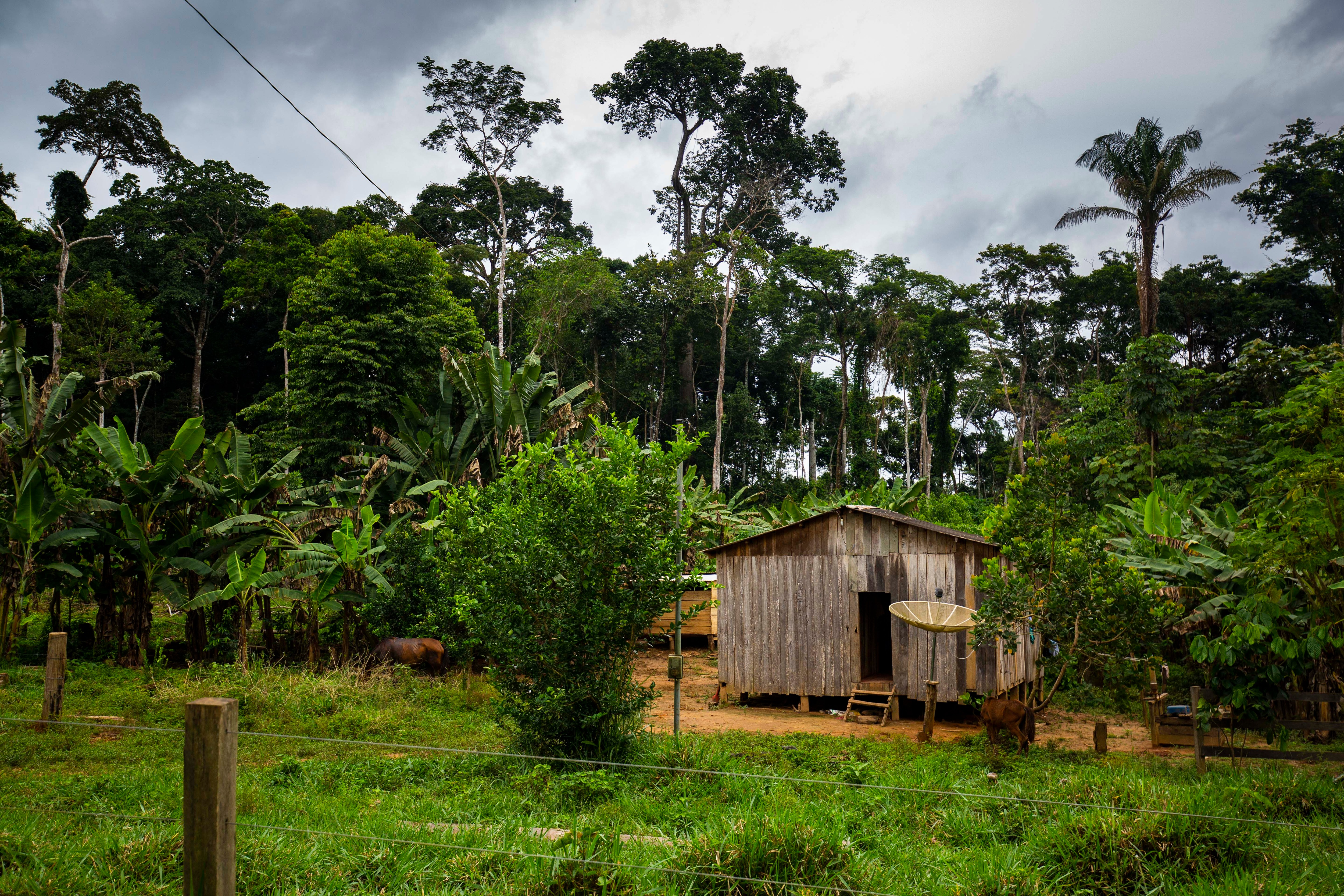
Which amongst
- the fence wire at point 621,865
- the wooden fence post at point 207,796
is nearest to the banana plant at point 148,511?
the fence wire at point 621,865

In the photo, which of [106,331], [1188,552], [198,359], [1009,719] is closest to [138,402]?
[198,359]

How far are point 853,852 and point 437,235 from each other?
149 ft

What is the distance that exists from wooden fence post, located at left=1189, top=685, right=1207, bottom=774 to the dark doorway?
6.00 meters

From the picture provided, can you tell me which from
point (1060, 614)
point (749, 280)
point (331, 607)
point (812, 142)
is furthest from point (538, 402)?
point (812, 142)

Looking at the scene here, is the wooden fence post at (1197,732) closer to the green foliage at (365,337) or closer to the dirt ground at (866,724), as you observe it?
the dirt ground at (866,724)

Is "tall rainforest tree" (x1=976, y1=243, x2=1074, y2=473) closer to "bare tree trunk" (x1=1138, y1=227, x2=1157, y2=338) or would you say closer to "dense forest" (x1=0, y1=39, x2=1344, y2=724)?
"dense forest" (x1=0, y1=39, x2=1344, y2=724)

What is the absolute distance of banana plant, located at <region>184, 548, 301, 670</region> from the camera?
12.8m

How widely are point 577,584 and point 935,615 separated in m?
6.82

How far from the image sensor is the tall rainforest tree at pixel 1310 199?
1294 inches

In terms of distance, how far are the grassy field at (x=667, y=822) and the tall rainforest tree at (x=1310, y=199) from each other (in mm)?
32763

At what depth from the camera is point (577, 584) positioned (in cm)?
838

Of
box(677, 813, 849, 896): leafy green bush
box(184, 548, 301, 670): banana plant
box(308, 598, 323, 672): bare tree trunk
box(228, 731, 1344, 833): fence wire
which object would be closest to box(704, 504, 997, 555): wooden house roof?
box(228, 731, 1344, 833): fence wire

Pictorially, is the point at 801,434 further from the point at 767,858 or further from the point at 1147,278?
the point at 767,858

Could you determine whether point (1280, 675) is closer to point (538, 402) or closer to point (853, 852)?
point (853, 852)
